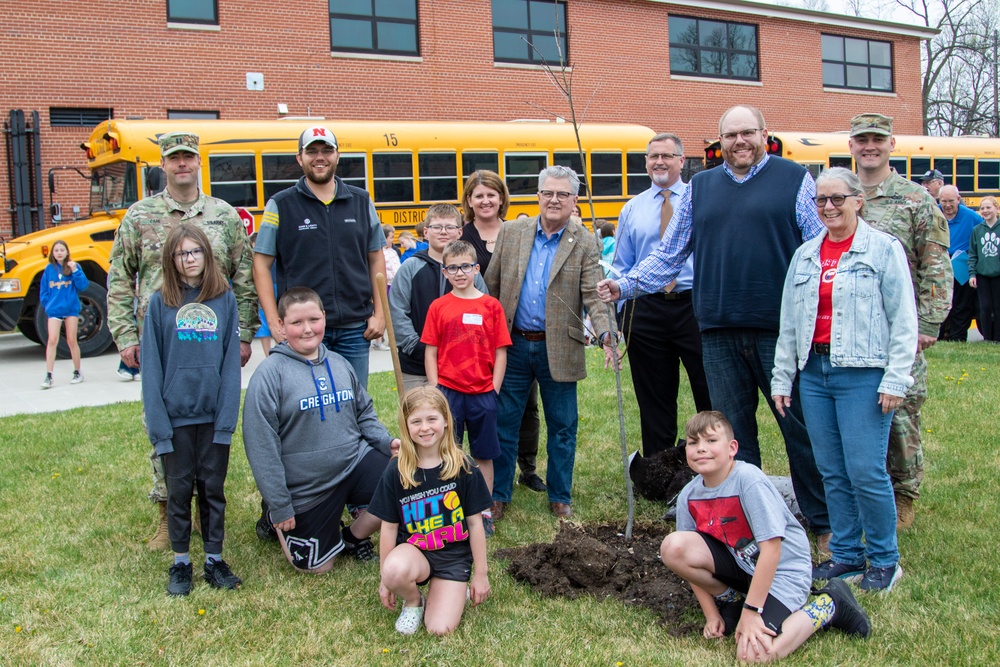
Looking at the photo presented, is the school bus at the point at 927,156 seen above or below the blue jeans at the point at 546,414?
above

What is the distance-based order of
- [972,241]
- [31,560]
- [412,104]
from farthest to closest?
[412,104] → [972,241] → [31,560]

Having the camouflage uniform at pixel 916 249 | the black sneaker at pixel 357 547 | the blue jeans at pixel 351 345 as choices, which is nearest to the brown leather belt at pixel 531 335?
the blue jeans at pixel 351 345

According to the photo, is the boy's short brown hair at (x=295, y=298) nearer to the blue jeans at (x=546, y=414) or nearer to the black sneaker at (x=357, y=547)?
the black sneaker at (x=357, y=547)

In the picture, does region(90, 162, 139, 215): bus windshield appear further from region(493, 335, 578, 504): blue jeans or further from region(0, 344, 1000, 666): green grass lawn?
region(493, 335, 578, 504): blue jeans

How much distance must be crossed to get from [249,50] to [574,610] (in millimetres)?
18613

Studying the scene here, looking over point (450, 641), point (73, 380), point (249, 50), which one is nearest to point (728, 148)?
point (450, 641)

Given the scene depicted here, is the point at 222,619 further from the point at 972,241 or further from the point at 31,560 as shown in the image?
the point at 972,241

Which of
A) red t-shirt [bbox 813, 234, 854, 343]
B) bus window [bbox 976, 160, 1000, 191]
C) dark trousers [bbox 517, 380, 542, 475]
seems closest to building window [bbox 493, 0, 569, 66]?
bus window [bbox 976, 160, 1000, 191]

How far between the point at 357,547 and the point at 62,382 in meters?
7.37

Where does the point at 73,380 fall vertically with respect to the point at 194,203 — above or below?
below

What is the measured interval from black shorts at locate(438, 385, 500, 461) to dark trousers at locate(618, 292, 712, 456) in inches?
42.0

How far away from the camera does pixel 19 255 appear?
12.1 m

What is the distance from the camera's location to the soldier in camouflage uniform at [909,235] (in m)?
4.53

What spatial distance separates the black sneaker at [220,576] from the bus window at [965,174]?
23.0m
